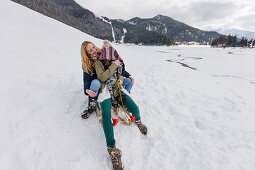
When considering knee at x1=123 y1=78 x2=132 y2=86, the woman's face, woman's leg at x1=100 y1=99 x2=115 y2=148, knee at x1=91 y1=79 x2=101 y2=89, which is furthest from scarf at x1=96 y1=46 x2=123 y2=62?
woman's leg at x1=100 y1=99 x2=115 y2=148

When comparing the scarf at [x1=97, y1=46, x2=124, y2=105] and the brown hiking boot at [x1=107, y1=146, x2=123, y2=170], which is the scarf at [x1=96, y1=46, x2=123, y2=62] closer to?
the scarf at [x1=97, y1=46, x2=124, y2=105]

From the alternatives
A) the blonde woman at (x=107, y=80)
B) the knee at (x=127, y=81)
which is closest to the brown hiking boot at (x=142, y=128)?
the blonde woman at (x=107, y=80)

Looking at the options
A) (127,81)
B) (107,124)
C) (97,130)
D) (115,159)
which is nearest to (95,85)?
(107,124)

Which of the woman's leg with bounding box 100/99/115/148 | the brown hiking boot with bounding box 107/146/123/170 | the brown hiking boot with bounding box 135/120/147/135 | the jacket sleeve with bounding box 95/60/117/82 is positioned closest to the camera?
the brown hiking boot with bounding box 107/146/123/170

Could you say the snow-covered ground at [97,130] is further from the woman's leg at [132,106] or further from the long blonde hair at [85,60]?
the long blonde hair at [85,60]

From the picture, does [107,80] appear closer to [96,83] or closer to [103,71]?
[103,71]

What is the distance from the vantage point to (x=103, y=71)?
2.59m

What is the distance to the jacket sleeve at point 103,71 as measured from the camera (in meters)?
2.51

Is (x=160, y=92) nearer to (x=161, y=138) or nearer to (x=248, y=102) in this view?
(x=161, y=138)

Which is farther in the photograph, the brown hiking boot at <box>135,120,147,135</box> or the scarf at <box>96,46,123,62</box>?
the brown hiking boot at <box>135,120,147,135</box>

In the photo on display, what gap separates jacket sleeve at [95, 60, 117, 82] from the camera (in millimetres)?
2514

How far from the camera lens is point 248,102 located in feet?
14.5

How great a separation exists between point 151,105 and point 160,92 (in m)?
1.24

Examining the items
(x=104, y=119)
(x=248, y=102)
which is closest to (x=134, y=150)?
(x=104, y=119)
